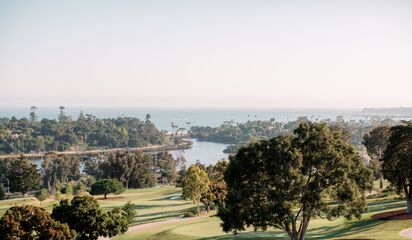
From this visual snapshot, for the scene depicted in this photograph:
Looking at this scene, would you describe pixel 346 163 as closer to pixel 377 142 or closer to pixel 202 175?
pixel 202 175

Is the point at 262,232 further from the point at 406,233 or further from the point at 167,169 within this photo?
the point at 167,169

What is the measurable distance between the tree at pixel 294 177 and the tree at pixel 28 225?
1150cm

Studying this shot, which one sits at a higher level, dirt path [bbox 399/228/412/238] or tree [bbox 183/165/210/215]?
dirt path [bbox 399/228/412/238]

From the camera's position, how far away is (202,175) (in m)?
61.0

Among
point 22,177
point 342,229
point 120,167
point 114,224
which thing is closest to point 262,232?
point 342,229

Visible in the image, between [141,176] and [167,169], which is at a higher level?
[141,176]

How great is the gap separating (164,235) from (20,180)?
53628mm

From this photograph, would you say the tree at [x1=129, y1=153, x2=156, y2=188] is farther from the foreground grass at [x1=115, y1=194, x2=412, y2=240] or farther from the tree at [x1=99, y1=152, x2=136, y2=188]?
the foreground grass at [x1=115, y1=194, x2=412, y2=240]

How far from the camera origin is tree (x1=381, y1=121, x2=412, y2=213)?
1475 inches

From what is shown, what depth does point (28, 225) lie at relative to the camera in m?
31.0

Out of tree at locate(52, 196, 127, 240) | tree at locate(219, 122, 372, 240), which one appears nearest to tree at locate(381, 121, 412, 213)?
tree at locate(219, 122, 372, 240)

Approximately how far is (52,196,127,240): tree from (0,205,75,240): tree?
4.44 m

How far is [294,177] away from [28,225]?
666 inches

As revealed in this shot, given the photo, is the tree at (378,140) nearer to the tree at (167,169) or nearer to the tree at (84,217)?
the tree at (167,169)
